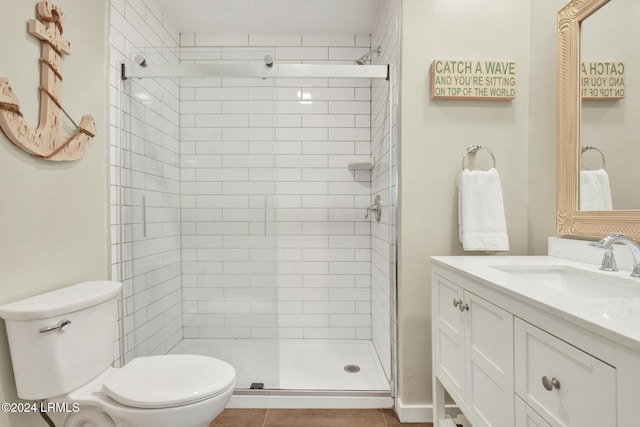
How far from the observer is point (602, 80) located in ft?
4.31

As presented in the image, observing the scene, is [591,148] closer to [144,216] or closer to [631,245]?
[631,245]

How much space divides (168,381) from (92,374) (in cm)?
33

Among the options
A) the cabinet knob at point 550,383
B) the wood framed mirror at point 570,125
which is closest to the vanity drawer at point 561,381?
the cabinet knob at point 550,383

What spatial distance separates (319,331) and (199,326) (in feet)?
3.61

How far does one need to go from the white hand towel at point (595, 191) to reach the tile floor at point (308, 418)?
1350 millimetres

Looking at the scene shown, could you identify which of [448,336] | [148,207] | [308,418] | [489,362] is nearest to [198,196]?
[148,207]

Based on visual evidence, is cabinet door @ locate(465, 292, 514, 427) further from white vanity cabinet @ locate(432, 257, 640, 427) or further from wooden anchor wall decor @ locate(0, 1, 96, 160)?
wooden anchor wall decor @ locate(0, 1, 96, 160)

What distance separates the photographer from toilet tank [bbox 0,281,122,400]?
1.13 meters

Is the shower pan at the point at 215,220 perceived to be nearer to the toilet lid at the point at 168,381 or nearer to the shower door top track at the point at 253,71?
the shower door top track at the point at 253,71

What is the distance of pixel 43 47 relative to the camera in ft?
4.35

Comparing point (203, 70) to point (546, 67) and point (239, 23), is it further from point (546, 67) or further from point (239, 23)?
point (546, 67)

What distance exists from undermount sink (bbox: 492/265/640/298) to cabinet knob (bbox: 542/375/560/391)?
0.79 ft

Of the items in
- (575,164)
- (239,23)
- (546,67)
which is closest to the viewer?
(575,164)

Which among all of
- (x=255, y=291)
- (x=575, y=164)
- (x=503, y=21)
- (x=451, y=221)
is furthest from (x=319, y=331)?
(x=503, y=21)
